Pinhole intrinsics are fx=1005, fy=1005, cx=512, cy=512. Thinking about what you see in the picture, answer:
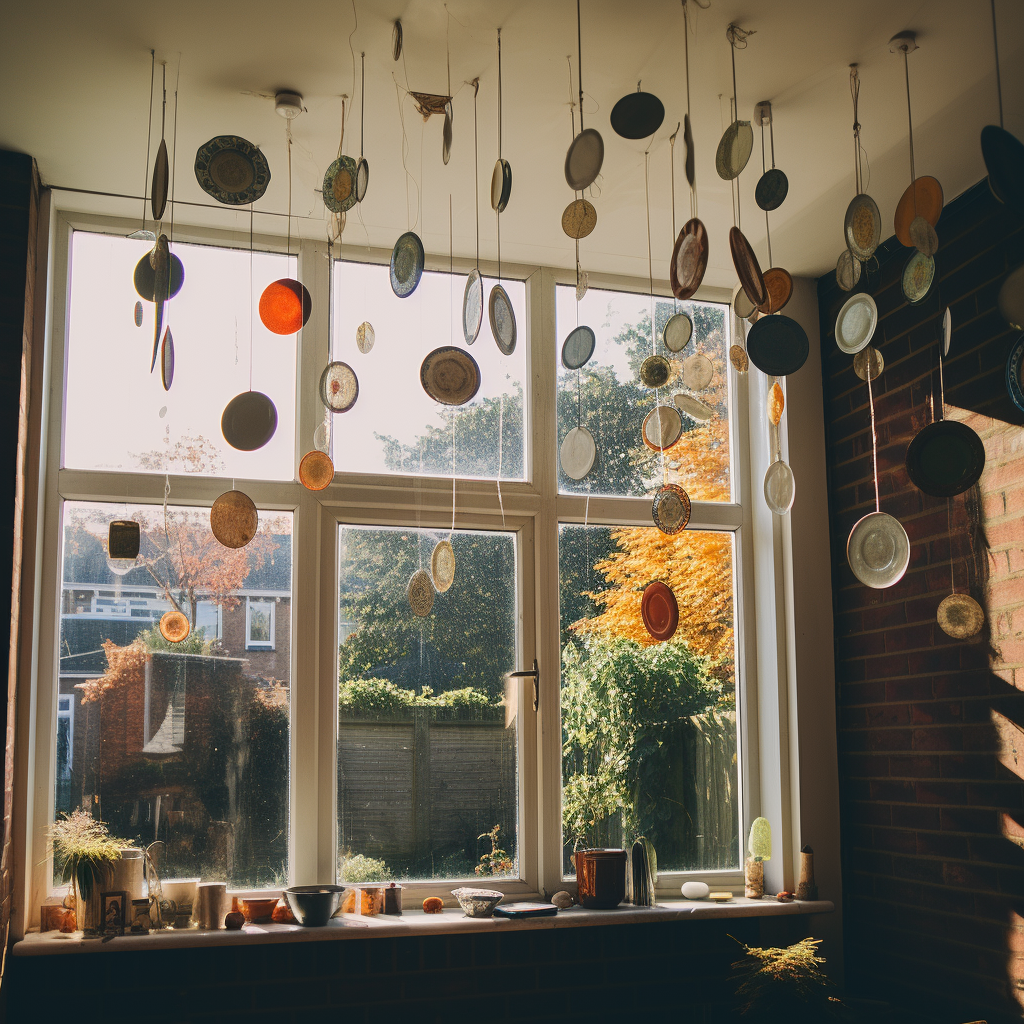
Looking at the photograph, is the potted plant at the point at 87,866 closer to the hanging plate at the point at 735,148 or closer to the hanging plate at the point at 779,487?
the hanging plate at the point at 779,487

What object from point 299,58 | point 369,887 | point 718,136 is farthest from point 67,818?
point 718,136

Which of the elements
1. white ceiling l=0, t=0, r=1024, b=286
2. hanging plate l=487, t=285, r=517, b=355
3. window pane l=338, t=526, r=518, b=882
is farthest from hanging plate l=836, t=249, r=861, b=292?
window pane l=338, t=526, r=518, b=882

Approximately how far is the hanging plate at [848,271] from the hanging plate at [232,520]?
1.73 m

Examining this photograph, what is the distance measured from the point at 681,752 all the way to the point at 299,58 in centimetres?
242

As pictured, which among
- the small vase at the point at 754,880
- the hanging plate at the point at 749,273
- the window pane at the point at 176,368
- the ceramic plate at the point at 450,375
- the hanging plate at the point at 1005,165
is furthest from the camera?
the small vase at the point at 754,880

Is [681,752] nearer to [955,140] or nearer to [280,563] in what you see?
[280,563]

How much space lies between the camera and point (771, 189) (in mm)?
2504

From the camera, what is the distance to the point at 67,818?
2.86 meters

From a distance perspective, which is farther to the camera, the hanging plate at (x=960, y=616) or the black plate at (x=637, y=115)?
the hanging plate at (x=960, y=616)

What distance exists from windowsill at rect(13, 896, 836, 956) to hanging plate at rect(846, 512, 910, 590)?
114cm

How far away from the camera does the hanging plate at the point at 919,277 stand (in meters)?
2.36

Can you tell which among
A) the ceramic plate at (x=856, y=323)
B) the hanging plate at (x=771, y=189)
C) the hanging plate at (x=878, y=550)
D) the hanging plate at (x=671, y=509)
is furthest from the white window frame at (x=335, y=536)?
the hanging plate at (x=771, y=189)

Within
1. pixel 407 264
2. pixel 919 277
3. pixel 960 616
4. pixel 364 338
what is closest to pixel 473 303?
pixel 407 264

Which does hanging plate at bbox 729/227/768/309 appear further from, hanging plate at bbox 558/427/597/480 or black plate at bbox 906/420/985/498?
hanging plate at bbox 558/427/597/480
